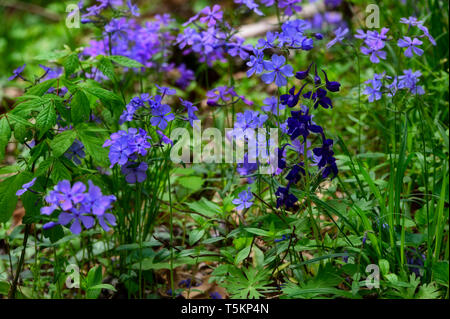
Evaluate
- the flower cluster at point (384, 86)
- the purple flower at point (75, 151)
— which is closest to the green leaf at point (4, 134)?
the purple flower at point (75, 151)

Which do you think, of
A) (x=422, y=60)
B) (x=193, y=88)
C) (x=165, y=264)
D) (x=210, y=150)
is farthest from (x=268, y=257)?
(x=193, y=88)

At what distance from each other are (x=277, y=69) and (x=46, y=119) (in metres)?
0.70

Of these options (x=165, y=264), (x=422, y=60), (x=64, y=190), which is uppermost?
(x=422, y=60)

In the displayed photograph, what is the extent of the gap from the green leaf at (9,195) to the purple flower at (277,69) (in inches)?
31.2

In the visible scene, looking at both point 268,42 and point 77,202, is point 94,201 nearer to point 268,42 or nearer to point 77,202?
point 77,202

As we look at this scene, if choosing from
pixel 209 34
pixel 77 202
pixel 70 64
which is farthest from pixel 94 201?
pixel 209 34

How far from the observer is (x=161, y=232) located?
2.21m

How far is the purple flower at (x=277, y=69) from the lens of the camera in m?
1.46

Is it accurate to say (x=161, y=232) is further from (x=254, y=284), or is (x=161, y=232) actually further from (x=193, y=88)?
(x=193, y=88)

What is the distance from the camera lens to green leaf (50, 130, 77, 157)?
1.48 meters

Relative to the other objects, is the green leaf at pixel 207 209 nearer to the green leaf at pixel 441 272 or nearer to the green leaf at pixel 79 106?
the green leaf at pixel 79 106
